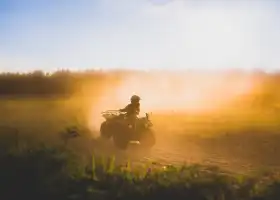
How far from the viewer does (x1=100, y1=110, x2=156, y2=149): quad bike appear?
71.5ft

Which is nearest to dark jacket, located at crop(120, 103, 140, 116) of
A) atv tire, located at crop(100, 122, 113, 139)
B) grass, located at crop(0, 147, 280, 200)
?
atv tire, located at crop(100, 122, 113, 139)

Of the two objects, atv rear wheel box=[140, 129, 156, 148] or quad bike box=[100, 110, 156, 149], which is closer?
quad bike box=[100, 110, 156, 149]

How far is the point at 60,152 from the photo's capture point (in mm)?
15359

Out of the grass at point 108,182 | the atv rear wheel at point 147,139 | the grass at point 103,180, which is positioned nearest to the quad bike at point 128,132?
the atv rear wheel at point 147,139

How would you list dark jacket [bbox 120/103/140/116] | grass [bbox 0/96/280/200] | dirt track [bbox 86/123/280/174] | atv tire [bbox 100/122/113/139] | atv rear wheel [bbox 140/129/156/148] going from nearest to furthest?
grass [bbox 0/96/280/200], dirt track [bbox 86/123/280/174], atv rear wheel [bbox 140/129/156/148], dark jacket [bbox 120/103/140/116], atv tire [bbox 100/122/113/139]

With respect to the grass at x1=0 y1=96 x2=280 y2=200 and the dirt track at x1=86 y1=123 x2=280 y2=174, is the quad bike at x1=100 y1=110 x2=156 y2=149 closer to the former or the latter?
the dirt track at x1=86 y1=123 x2=280 y2=174

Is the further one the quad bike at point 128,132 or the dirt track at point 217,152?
the quad bike at point 128,132

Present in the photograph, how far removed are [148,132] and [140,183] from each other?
8.89 metres

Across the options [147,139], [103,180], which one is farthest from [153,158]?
[103,180]

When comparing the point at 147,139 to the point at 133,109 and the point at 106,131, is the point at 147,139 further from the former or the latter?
the point at 106,131

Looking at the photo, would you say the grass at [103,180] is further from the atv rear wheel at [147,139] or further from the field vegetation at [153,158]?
the atv rear wheel at [147,139]

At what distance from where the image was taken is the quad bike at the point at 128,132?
2178 centimetres

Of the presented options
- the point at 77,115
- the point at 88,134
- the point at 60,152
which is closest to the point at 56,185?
the point at 60,152

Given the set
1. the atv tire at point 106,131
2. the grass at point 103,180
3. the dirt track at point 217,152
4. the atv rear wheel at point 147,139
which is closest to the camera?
the grass at point 103,180
